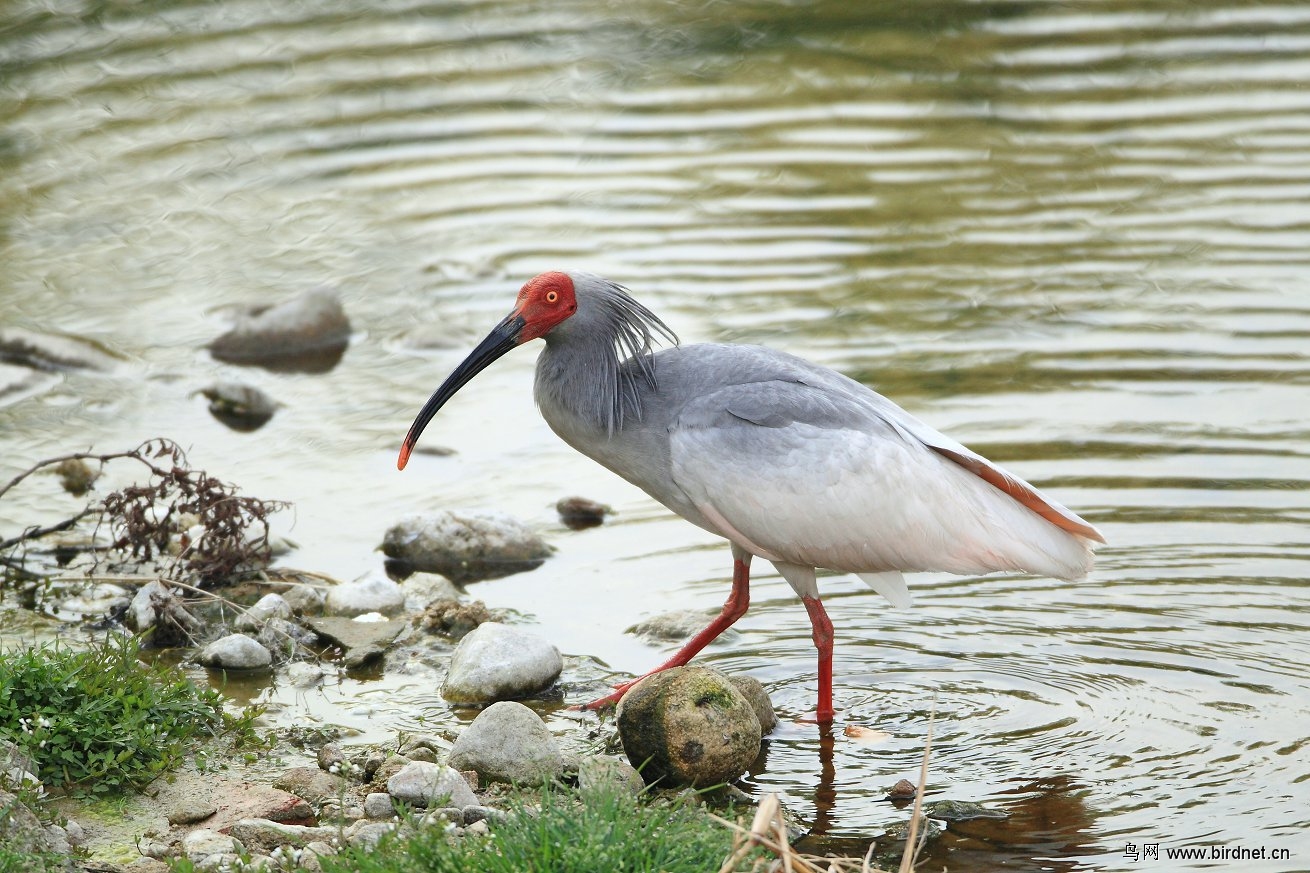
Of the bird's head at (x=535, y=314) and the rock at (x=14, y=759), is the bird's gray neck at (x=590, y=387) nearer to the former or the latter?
the bird's head at (x=535, y=314)

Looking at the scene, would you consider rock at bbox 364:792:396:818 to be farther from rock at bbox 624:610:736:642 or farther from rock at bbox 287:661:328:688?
rock at bbox 624:610:736:642

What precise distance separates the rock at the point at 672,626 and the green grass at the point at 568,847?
2581 mm

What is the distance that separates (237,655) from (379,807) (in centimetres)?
176

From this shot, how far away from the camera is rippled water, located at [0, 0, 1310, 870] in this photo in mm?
7145

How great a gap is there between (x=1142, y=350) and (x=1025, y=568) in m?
4.14

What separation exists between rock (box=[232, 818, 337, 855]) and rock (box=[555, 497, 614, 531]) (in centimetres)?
372

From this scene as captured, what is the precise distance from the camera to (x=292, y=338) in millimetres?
11961

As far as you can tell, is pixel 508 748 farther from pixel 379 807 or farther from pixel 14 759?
pixel 14 759

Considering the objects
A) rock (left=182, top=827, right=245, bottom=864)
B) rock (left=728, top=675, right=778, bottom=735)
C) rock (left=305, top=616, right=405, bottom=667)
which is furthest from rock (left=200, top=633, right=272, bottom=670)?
rock (left=728, top=675, right=778, bottom=735)

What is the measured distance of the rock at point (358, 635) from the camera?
7660 mm

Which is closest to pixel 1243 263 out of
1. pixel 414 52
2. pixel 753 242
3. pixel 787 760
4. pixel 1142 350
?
pixel 1142 350

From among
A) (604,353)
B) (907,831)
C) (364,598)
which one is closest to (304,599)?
(364,598)

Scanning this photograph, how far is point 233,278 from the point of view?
13234 mm


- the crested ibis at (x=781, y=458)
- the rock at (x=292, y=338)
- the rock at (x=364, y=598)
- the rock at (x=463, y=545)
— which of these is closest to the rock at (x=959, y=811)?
the crested ibis at (x=781, y=458)
